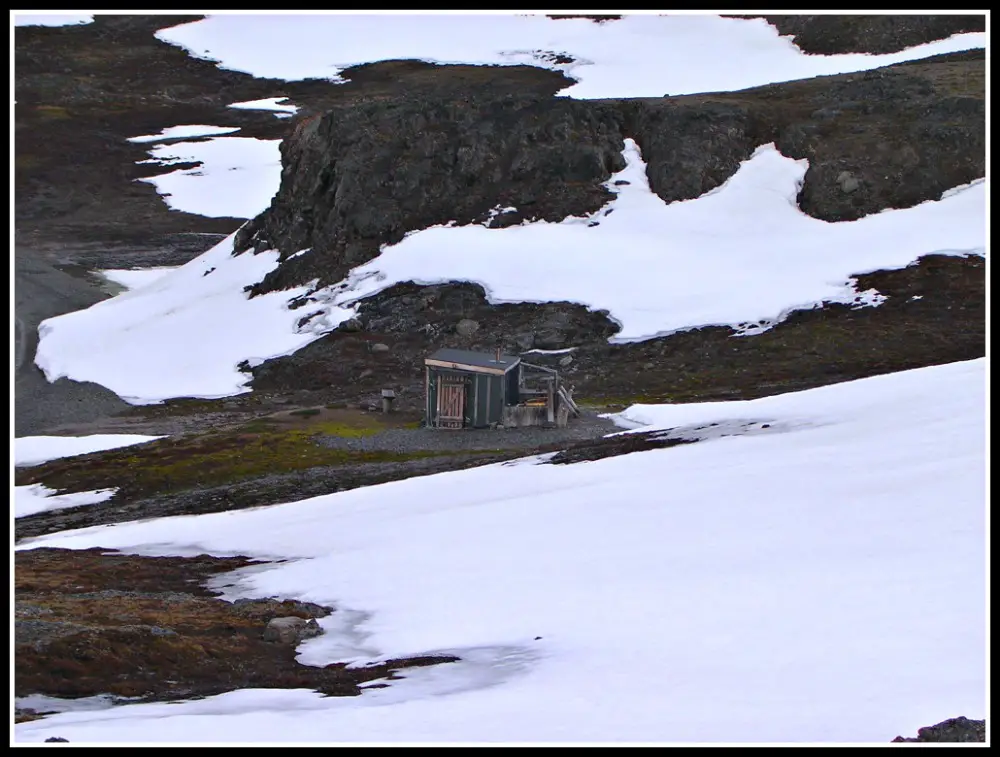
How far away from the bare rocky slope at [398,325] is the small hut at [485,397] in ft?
5.72

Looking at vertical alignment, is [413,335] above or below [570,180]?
below

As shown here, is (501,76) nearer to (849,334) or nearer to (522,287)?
(522,287)

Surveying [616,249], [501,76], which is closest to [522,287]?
[616,249]

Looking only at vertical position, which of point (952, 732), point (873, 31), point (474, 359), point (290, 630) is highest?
point (873, 31)

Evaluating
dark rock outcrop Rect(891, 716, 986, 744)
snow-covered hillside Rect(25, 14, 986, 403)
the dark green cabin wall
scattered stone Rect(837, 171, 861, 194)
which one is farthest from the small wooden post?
dark rock outcrop Rect(891, 716, 986, 744)

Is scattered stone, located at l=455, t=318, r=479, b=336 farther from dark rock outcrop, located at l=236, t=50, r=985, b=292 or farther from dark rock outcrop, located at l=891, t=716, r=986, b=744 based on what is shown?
dark rock outcrop, located at l=891, t=716, r=986, b=744

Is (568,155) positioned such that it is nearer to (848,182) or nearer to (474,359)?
(848,182)

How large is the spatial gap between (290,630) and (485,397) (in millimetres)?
22105

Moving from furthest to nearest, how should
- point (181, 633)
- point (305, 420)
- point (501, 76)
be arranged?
point (501, 76), point (305, 420), point (181, 633)

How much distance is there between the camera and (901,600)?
1998 centimetres

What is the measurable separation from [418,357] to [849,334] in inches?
742

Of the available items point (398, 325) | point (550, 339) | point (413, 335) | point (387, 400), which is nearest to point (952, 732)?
point (387, 400)

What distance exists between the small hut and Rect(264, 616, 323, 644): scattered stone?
2097 centimetres

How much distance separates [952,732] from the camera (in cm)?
1442
